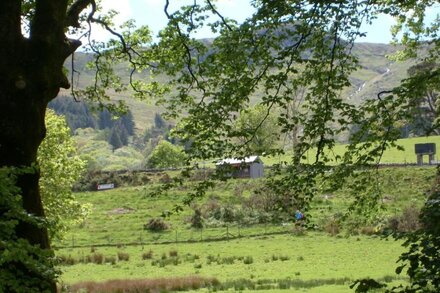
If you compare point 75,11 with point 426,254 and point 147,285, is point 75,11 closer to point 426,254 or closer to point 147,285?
point 426,254

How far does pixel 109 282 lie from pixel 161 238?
63.6ft

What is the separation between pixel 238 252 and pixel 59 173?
42.6ft

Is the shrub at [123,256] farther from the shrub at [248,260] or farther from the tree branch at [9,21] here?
the tree branch at [9,21]

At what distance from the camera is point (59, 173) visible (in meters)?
26.2

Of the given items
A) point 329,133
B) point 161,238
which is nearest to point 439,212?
point 329,133

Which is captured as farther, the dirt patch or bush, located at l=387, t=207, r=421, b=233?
the dirt patch

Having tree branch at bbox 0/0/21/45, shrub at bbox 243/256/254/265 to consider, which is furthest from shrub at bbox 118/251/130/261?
tree branch at bbox 0/0/21/45

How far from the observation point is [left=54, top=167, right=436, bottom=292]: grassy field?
2394 centimetres

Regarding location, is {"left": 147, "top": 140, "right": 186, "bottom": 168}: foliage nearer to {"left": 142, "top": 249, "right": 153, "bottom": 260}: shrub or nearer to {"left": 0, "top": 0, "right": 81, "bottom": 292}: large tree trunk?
{"left": 142, "top": 249, "right": 153, "bottom": 260}: shrub

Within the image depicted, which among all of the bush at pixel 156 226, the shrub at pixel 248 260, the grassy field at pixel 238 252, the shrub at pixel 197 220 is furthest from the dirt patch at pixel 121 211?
the shrub at pixel 248 260

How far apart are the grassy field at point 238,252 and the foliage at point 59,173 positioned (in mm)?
3308

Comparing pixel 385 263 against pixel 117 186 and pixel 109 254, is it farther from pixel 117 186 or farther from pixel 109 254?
pixel 117 186

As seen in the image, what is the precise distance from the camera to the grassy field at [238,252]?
23.9m

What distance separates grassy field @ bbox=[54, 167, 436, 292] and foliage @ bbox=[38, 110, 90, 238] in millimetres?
3308
